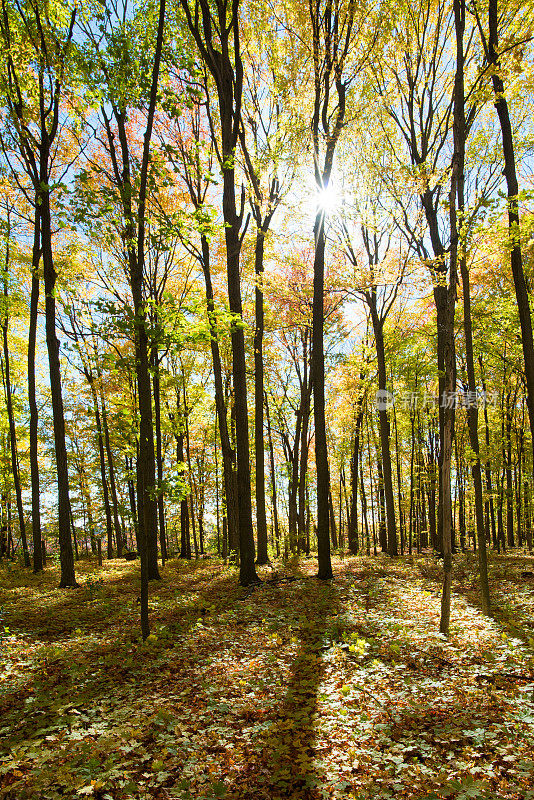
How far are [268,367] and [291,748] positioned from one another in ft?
55.7

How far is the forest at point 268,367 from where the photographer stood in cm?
342

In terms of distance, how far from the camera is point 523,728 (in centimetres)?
339

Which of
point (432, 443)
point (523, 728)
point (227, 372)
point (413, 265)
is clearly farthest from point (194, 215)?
point (432, 443)

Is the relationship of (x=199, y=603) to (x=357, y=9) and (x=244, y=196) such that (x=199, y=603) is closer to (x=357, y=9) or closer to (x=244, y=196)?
(x=244, y=196)

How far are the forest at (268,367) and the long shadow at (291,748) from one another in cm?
3

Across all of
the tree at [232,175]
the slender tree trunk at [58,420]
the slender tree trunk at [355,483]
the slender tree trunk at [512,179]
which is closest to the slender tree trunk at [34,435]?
the slender tree trunk at [58,420]

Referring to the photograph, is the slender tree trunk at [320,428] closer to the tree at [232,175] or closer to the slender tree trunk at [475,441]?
the tree at [232,175]

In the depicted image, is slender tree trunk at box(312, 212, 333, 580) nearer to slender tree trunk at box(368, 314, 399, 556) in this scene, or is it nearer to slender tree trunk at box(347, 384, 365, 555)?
slender tree trunk at box(368, 314, 399, 556)

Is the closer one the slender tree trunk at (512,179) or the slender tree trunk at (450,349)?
the slender tree trunk at (450,349)

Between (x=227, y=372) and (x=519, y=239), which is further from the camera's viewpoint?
(x=227, y=372)

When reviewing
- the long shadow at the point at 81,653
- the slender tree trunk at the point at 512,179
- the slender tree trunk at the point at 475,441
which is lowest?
the long shadow at the point at 81,653

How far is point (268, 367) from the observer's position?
19.8 metres

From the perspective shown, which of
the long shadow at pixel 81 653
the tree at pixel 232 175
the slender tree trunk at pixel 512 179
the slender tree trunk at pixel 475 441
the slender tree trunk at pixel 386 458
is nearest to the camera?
the long shadow at pixel 81 653

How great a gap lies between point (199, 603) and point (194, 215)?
7105mm
